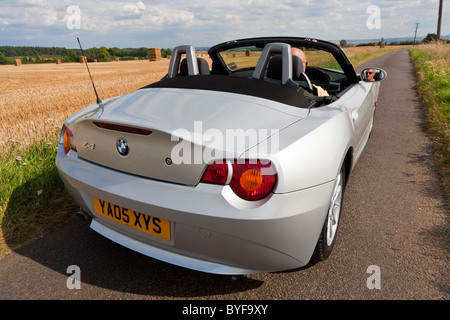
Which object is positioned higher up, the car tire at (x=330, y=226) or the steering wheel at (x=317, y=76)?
the steering wheel at (x=317, y=76)

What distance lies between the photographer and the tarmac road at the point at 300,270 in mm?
2102

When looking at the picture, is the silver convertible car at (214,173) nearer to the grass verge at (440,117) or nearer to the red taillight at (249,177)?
the red taillight at (249,177)

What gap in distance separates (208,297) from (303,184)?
0.91 m

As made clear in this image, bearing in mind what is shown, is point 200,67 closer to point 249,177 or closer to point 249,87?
point 249,87

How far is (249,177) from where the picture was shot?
1699 mm

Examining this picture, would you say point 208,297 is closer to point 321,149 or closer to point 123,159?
point 123,159

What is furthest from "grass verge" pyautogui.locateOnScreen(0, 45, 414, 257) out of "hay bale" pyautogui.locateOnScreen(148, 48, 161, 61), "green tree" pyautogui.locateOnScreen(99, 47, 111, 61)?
"green tree" pyautogui.locateOnScreen(99, 47, 111, 61)

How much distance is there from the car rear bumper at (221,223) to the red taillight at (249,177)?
0.03m

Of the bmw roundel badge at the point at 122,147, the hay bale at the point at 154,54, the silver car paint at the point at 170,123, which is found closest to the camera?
the silver car paint at the point at 170,123

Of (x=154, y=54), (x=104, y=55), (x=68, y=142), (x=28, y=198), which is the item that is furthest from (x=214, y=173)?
(x=104, y=55)

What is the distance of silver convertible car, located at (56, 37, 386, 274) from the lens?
1.70m

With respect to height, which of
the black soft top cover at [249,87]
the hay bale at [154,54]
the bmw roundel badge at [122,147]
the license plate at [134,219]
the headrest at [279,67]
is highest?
the hay bale at [154,54]

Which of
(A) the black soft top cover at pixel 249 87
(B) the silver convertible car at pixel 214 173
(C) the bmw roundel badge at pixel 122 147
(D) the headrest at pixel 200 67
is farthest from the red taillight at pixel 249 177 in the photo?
(D) the headrest at pixel 200 67
